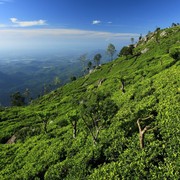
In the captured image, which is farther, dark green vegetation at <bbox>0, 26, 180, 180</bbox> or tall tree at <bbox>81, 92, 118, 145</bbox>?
tall tree at <bbox>81, 92, 118, 145</bbox>

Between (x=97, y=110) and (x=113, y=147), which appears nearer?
(x=113, y=147)

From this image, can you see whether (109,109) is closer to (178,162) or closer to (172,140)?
(172,140)

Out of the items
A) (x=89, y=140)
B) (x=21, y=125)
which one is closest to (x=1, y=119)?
(x=21, y=125)

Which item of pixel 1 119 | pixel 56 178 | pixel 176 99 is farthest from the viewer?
pixel 1 119

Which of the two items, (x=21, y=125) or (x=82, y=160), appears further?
(x=21, y=125)

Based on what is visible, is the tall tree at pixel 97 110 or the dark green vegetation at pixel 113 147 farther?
the tall tree at pixel 97 110

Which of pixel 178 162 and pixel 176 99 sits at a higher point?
pixel 176 99

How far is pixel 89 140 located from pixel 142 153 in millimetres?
14849

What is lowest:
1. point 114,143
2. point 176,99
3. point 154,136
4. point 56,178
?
point 56,178

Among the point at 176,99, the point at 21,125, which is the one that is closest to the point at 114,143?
the point at 176,99

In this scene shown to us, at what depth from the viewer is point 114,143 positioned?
37188 millimetres

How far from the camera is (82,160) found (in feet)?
121

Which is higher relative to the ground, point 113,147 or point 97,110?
point 97,110

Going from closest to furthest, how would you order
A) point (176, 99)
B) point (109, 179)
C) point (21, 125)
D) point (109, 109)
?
point (109, 179) → point (176, 99) → point (109, 109) → point (21, 125)
